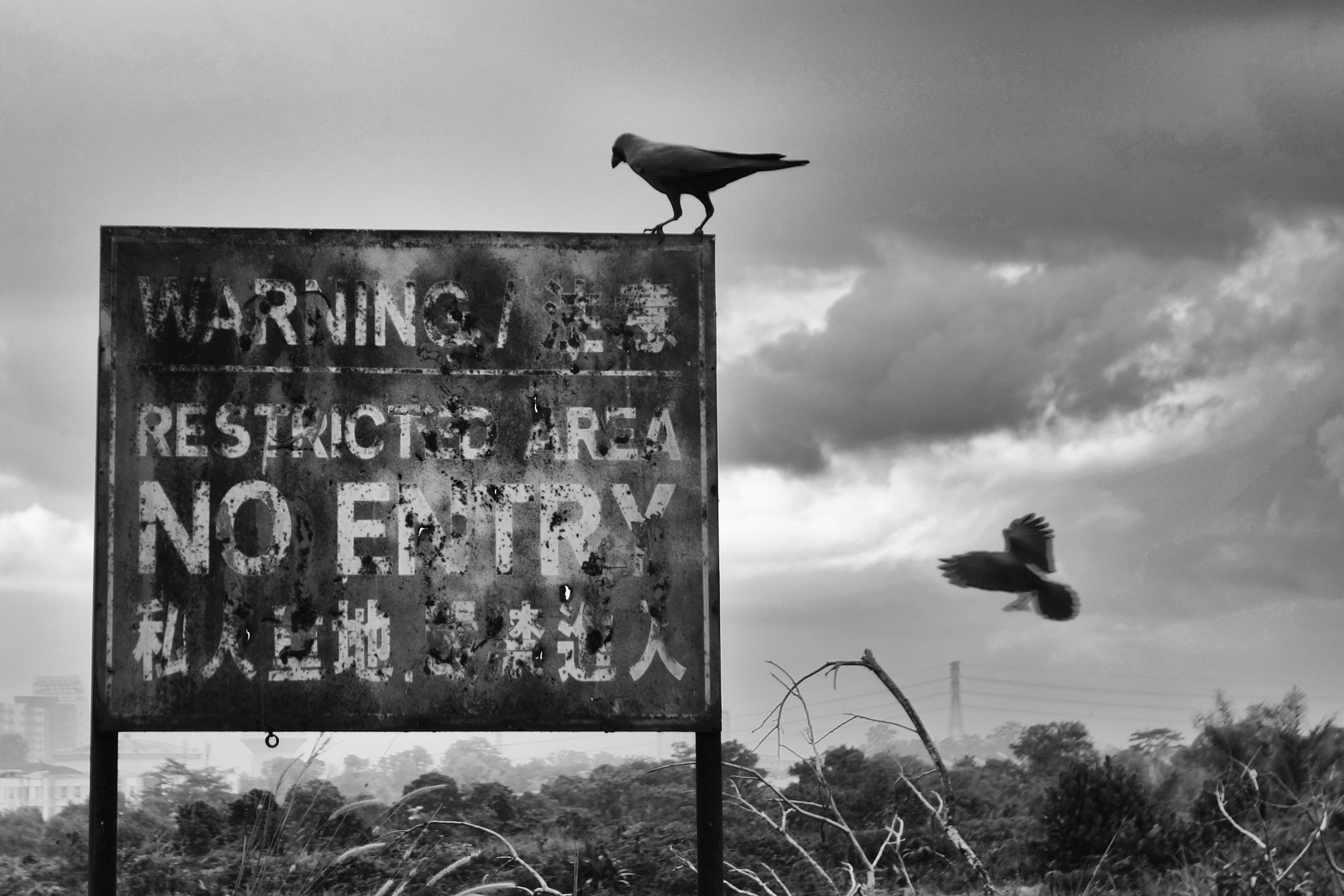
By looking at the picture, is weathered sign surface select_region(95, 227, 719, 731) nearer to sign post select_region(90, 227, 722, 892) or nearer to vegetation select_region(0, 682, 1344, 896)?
sign post select_region(90, 227, 722, 892)

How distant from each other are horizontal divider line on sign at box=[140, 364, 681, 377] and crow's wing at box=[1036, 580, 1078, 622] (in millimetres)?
4197

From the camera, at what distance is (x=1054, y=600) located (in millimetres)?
8039

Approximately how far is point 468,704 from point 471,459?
41.5 inches

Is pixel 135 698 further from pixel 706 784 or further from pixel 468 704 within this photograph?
pixel 706 784

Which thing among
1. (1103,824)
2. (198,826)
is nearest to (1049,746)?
(1103,824)

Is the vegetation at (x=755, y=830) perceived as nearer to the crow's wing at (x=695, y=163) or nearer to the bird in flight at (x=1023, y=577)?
the bird in flight at (x=1023, y=577)

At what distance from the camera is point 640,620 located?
4.98 meters

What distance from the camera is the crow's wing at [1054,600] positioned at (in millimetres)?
8005

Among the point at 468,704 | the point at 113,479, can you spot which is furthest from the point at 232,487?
the point at 468,704

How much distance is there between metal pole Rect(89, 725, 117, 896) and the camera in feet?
16.5

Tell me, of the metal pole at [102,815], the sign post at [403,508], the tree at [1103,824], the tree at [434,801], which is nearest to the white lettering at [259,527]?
the sign post at [403,508]

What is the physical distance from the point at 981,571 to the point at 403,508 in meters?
4.64

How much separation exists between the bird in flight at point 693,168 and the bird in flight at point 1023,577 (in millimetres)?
3927

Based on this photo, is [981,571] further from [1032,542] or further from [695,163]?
[695,163]
